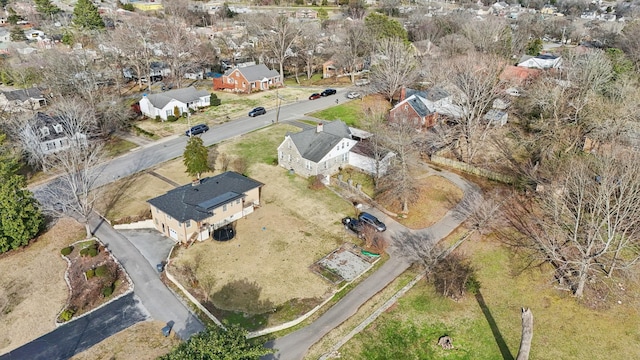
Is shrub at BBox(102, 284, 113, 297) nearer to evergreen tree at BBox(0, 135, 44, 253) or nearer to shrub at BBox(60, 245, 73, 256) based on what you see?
shrub at BBox(60, 245, 73, 256)

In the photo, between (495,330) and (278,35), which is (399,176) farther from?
(278,35)

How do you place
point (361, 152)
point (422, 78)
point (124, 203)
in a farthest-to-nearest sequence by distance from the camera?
point (422, 78)
point (361, 152)
point (124, 203)

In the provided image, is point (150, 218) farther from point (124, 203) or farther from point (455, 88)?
point (455, 88)

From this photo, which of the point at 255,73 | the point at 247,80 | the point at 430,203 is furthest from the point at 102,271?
the point at 255,73

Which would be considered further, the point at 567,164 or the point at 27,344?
the point at 567,164

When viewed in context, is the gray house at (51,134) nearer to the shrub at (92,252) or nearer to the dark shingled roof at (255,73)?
the shrub at (92,252)

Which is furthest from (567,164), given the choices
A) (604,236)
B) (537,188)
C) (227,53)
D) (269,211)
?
(227,53)

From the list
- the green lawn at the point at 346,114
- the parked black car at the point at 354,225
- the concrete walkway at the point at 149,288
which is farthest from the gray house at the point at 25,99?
the parked black car at the point at 354,225
